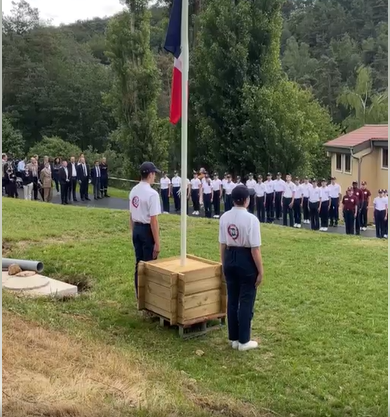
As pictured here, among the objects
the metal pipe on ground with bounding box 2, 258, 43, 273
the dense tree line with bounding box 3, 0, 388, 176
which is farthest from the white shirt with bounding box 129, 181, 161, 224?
the dense tree line with bounding box 3, 0, 388, 176

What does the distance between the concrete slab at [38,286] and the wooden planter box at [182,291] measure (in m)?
1.60

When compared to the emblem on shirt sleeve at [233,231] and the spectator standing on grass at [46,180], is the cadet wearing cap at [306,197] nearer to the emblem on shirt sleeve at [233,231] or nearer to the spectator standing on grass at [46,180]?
the spectator standing on grass at [46,180]

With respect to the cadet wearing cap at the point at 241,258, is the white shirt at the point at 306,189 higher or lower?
higher

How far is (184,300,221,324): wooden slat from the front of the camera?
6946 mm

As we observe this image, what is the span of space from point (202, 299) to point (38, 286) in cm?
281

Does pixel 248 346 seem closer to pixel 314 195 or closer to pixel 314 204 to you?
pixel 314 204

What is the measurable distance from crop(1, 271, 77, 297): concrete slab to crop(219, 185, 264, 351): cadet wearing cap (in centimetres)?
294

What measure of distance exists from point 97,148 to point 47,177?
28183 millimetres

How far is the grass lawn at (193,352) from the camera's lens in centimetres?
482

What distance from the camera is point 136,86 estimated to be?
112 ft

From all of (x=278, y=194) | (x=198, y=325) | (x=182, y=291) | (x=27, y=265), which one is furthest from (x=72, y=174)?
(x=182, y=291)

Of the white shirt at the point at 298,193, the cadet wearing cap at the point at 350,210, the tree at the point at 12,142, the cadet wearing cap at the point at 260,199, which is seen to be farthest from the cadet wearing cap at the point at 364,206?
the tree at the point at 12,142

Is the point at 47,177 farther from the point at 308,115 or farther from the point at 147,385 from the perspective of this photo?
the point at 308,115

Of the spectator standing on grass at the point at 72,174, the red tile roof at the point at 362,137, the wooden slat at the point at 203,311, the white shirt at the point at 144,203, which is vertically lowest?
the wooden slat at the point at 203,311
